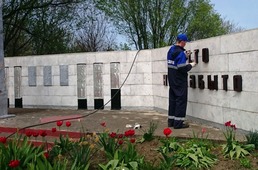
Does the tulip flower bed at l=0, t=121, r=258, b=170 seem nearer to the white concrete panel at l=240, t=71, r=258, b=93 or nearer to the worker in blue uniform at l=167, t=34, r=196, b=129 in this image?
the white concrete panel at l=240, t=71, r=258, b=93

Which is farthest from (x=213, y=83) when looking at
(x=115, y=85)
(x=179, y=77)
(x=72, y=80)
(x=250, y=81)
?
(x=72, y=80)

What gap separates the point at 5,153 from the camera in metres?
4.21

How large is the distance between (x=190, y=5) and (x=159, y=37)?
14.2ft

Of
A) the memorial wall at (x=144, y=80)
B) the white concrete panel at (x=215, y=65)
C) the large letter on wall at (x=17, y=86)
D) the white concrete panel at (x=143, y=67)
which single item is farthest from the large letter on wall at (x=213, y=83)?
the large letter on wall at (x=17, y=86)

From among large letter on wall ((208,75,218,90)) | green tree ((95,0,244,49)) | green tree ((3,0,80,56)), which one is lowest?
large letter on wall ((208,75,218,90))

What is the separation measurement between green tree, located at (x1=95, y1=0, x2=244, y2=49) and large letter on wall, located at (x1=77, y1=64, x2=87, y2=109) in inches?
817

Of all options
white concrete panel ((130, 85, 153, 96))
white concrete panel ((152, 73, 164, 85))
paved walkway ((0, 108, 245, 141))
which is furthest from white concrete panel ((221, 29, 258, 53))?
white concrete panel ((130, 85, 153, 96))

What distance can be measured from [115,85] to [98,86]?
1.94ft

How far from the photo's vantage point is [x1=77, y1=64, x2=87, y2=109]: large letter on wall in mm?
12641

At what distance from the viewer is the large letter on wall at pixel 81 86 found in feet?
41.5

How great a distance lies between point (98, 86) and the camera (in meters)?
12.4

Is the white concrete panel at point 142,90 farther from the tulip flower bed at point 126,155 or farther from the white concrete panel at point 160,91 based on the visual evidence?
the tulip flower bed at point 126,155

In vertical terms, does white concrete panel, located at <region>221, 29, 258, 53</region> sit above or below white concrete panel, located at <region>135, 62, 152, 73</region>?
above

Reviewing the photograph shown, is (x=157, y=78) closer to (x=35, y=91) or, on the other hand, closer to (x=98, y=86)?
(x=98, y=86)
